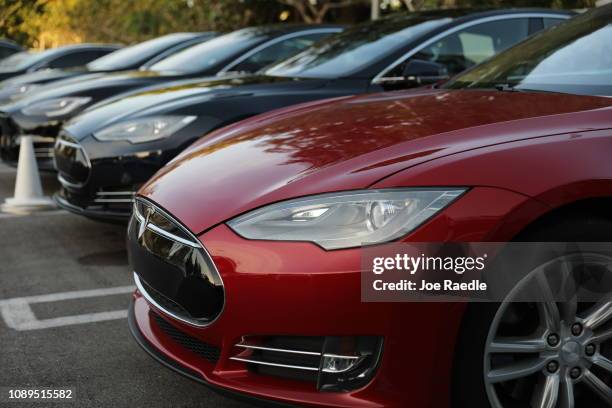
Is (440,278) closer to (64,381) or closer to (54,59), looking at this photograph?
(64,381)

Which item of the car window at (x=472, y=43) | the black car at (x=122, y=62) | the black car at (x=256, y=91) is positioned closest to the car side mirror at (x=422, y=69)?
the black car at (x=256, y=91)

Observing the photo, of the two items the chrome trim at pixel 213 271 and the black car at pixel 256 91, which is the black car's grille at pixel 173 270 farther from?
the black car at pixel 256 91

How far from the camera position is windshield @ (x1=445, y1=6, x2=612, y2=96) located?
3.36 metres

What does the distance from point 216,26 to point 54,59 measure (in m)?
8.90

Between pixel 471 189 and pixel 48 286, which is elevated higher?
pixel 471 189

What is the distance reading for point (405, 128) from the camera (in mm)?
2955

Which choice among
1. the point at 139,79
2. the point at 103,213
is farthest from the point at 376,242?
the point at 139,79

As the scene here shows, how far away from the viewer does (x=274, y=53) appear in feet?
26.0

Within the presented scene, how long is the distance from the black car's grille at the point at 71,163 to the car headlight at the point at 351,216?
9.56ft

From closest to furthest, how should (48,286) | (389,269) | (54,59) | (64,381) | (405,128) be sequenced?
(389,269)
(405,128)
(64,381)
(48,286)
(54,59)

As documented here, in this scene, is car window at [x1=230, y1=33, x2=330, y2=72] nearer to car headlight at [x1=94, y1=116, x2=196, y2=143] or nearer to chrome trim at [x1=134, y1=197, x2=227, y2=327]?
car headlight at [x1=94, y1=116, x2=196, y2=143]

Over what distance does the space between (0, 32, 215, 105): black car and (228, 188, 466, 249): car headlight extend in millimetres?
7487

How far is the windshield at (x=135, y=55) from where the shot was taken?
10211 mm

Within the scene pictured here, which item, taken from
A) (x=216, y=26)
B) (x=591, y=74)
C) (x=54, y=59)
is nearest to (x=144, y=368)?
(x=591, y=74)
